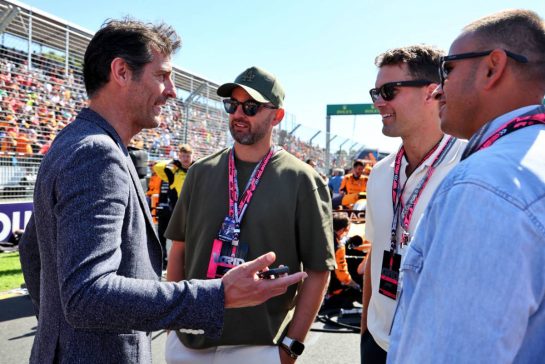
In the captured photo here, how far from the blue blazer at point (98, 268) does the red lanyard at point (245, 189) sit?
840 millimetres

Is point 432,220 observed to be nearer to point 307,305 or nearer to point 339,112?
point 307,305

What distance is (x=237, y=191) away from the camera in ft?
8.04

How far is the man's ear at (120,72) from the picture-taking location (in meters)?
1.62

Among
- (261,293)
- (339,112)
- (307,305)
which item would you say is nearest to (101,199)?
(261,293)

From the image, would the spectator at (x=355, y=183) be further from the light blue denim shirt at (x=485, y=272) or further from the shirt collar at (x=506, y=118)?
the light blue denim shirt at (x=485, y=272)

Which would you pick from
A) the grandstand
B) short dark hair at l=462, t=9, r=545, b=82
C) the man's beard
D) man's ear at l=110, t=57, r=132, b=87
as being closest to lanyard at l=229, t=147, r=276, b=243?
the man's beard

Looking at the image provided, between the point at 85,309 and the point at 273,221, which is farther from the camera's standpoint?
the point at 273,221

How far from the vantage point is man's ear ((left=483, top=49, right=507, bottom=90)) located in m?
1.18

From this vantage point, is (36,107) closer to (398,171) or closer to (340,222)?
(340,222)

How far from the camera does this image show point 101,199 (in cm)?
130

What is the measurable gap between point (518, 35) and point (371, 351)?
1.73m

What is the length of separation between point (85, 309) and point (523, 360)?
103cm

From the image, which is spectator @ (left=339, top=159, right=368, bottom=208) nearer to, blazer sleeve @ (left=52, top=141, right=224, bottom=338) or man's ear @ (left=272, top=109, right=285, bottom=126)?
man's ear @ (left=272, top=109, right=285, bottom=126)

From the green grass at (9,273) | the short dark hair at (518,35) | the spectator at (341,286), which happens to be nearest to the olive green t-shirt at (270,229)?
the short dark hair at (518,35)
